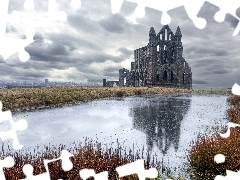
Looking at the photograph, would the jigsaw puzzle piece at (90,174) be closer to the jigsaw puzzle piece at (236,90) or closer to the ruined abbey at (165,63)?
the jigsaw puzzle piece at (236,90)

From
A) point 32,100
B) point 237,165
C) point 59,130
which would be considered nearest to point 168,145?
point 237,165

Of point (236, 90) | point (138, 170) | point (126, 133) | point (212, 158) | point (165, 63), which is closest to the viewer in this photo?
point (138, 170)

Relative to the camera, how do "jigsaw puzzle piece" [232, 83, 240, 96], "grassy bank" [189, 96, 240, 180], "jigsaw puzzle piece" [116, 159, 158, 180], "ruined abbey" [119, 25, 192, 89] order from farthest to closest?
1. "ruined abbey" [119, 25, 192, 89]
2. "grassy bank" [189, 96, 240, 180]
3. "jigsaw puzzle piece" [232, 83, 240, 96]
4. "jigsaw puzzle piece" [116, 159, 158, 180]

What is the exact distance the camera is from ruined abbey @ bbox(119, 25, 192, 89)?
86.7m

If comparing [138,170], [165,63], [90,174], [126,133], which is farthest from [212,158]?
[165,63]

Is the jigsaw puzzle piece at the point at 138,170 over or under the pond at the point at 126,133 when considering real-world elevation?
over

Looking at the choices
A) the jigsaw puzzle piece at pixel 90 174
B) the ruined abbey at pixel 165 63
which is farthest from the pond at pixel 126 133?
the ruined abbey at pixel 165 63

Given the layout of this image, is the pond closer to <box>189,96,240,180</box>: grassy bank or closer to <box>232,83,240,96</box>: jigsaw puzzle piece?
<box>189,96,240,180</box>: grassy bank

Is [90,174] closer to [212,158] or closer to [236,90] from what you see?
[236,90]

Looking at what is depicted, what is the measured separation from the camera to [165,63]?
89.2 m

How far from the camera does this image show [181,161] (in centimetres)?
1074

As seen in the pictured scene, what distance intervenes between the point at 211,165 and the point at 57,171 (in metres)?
4.50

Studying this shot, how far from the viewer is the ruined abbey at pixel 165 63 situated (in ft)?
284

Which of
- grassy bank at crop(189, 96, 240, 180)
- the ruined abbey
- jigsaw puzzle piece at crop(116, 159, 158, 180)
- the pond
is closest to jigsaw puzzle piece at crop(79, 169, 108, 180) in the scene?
jigsaw puzzle piece at crop(116, 159, 158, 180)
